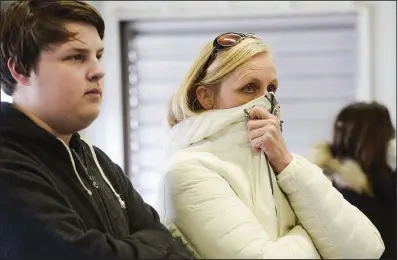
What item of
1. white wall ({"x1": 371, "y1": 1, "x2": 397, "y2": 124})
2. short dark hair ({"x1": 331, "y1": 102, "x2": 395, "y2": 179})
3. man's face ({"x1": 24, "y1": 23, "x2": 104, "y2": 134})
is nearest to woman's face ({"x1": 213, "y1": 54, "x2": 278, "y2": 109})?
man's face ({"x1": 24, "y1": 23, "x2": 104, "y2": 134})

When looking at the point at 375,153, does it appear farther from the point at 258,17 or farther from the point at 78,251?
the point at 78,251

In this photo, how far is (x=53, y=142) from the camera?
473mm

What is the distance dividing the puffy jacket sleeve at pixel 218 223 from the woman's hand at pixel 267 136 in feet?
0.16

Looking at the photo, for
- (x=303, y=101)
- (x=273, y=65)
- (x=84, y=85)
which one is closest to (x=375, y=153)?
(x=303, y=101)

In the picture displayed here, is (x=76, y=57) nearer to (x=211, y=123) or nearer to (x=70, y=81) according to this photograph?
(x=70, y=81)

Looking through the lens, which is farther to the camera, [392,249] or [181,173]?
[392,249]

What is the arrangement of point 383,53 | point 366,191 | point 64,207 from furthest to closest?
point 383,53, point 366,191, point 64,207

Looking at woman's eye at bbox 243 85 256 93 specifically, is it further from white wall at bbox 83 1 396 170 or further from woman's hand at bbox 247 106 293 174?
white wall at bbox 83 1 396 170

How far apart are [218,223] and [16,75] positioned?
212 mm

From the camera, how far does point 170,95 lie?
1.85 feet

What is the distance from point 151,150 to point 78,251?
0.18m

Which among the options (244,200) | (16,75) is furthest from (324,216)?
(16,75)

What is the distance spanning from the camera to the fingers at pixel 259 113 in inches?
19.0

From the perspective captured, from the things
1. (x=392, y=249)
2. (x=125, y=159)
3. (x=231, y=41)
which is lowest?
(x=392, y=249)
